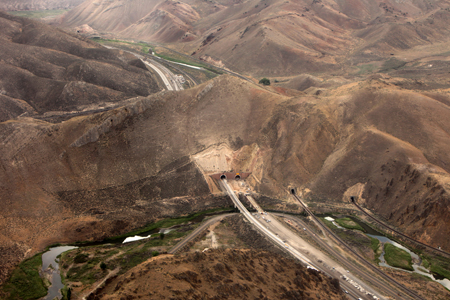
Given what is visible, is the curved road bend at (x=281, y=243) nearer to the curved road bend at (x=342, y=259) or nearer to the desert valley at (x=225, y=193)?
the desert valley at (x=225, y=193)

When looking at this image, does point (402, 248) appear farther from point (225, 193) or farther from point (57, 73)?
point (57, 73)

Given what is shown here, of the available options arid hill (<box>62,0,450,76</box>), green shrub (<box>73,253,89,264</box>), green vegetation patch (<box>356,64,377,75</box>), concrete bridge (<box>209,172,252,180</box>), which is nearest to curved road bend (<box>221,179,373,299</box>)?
concrete bridge (<box>209,172,252,180</box>)

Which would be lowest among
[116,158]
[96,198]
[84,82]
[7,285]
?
[7,285]

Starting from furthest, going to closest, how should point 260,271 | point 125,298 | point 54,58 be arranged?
point 54,58 → point 260,271 → point 125,298

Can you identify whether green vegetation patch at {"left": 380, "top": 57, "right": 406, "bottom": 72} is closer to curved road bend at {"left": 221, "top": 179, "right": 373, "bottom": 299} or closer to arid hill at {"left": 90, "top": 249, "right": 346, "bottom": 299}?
curved road bend at {"left": 221, "top": 179, "right": 373, "bottom": 299}

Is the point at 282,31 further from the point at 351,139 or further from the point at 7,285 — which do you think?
the point at 7,285

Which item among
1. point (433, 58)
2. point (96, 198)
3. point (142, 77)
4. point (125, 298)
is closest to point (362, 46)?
point (433, 58)
